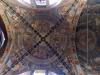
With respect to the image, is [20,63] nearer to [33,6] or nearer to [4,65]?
[4,65]

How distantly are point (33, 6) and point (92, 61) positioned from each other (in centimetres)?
407

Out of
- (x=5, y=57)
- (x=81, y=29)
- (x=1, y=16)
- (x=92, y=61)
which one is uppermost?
(x=1, y=16)

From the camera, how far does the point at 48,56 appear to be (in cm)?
1491

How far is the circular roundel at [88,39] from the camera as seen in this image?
563 inches

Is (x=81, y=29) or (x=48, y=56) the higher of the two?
(x=81, y=29)

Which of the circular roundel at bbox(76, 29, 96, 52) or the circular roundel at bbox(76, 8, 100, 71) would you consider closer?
the circular roundel at bbox(76, 8, 100, 71)

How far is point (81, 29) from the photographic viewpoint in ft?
48.6

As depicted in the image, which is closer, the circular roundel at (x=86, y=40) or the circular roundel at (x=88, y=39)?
the circular roundel at (x=88, y=39)

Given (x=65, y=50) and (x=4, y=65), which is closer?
(x=4, y=65)

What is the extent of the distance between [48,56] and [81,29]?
2.17 meters

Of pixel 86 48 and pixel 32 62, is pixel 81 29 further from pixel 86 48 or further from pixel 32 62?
pixel 32 62

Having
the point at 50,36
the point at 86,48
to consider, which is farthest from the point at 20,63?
the point at 86,48

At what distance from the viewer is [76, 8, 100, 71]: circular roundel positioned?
46.9ft

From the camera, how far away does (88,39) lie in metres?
14.8
